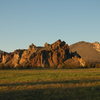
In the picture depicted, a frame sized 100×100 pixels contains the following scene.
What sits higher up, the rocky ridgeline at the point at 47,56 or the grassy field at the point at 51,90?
the rocky ridgeline at the point at 47,56

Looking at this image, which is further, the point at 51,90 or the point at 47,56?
the point at 47,56

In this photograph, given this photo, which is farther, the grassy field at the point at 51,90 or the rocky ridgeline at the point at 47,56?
the rocky ridgeline at the point at 47,56

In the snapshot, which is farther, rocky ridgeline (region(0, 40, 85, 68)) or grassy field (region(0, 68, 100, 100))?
rocky ridgeline (region(0, 40, 85, 68))

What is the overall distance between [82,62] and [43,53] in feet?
112

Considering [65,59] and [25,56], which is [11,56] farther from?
[65,59]

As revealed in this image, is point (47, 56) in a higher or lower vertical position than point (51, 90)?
higher

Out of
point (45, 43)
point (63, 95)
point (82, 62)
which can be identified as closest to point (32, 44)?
point (45, 43)

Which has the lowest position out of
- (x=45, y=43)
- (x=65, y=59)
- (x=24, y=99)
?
→ (x=24, y=99)

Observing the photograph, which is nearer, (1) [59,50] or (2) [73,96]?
(2) [73,96]

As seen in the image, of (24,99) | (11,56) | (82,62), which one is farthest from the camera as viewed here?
(11,56)

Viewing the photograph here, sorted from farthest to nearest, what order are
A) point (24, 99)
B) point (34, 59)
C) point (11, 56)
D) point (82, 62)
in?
point (11, 56) < point (34, 59) < point (82, 62) < point (24, 99)

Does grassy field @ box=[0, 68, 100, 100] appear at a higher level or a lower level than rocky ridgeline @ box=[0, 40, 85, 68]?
lower

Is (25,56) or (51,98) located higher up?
(25,56)

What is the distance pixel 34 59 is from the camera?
Answer: 151250 millimetres
